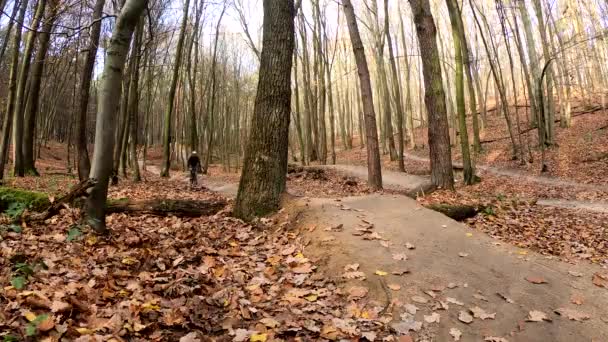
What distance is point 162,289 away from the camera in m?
3.64

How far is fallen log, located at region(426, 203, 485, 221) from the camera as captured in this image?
767 centimetres

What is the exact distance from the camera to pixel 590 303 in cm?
434

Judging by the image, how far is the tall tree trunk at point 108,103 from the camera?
4.70 meters

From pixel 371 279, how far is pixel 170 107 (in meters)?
15.7

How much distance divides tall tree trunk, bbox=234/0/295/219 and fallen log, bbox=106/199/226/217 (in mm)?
891

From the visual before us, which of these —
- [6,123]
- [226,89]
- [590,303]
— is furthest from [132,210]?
[226,89]

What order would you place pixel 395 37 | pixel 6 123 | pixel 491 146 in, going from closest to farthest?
pixel 6 123 → pixel 491 146 → pixel 395 37

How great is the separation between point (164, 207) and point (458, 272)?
480 centimetres

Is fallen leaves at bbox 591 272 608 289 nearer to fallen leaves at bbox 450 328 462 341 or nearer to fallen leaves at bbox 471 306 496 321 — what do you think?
fallen leaves at bbox 471 306 496 321

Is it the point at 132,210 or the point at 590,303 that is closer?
the point at 590,303

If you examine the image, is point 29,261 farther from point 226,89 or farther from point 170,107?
point 226,89

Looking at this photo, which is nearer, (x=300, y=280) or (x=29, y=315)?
(x=29, y=315)

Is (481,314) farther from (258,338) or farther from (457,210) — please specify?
(457,210)

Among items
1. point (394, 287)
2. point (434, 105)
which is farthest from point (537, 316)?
point (434, 105)
